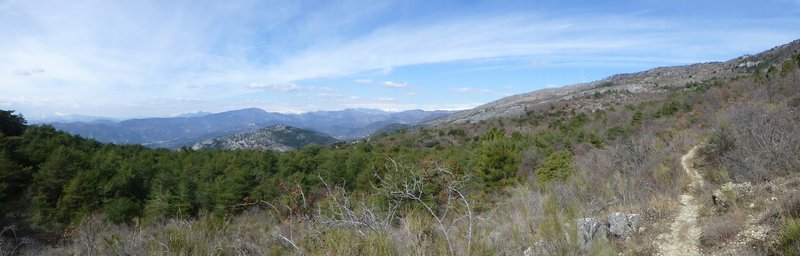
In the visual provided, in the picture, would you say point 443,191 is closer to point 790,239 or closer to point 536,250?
point 536,250

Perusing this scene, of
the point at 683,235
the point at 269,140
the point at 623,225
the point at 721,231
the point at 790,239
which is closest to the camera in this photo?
the point at 790,239

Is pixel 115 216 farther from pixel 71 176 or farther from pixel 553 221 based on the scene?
pixel 553 221

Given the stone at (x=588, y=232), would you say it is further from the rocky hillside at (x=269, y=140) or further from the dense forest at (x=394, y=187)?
the rocky hillside at (x=269, y=140)

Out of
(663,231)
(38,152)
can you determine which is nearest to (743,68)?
(663,231)

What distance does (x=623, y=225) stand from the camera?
21.6 feet

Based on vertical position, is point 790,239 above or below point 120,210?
above

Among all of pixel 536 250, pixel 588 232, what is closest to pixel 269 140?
pixel 588 232

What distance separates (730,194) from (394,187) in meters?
5.61

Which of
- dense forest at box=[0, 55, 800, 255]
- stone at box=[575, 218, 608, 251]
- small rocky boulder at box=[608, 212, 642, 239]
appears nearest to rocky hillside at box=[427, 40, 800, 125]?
dense forest at box=[0, 55, 800, 255]

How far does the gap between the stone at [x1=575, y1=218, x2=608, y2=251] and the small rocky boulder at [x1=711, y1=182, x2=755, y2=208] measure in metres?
2.39

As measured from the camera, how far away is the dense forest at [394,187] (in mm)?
5043

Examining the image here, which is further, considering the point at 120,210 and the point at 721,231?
the point at 120,210

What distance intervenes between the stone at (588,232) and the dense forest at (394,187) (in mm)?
191

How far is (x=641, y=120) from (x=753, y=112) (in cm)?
2421
